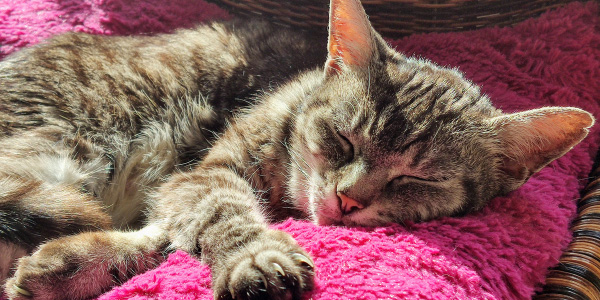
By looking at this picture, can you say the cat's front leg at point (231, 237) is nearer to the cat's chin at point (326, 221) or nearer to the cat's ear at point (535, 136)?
the cat's chin at point (326, 221)

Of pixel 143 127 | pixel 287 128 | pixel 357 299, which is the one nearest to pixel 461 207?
pixel 357 299

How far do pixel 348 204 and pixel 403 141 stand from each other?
254mm

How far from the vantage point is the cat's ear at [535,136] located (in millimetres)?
1412

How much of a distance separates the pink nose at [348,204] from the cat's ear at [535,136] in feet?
1.73

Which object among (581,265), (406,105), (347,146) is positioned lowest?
(581,265)

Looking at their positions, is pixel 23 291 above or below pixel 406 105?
below

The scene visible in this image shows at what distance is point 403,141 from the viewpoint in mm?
1439

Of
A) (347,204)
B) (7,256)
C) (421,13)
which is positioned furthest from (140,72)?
(421,13)

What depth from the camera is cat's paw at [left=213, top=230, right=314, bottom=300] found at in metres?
1.10

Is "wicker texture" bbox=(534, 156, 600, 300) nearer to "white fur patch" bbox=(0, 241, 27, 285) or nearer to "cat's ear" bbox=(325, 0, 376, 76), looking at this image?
"cat's ear" bbox=(325, 0, 376, 76)

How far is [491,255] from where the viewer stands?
1.36 metres

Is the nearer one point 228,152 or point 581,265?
point 581,265

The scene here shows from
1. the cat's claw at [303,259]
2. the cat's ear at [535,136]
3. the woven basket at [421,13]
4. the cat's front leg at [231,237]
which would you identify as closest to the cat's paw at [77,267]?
the cat's front leg at [231,237]

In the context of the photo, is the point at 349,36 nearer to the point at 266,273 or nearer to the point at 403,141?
the point at 403,141
